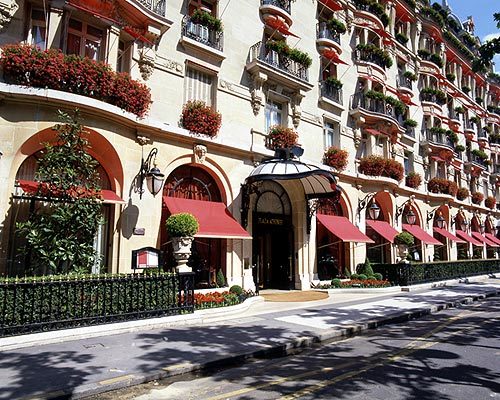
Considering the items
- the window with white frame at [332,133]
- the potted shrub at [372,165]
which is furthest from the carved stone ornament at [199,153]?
the potted shrub at [372,165]

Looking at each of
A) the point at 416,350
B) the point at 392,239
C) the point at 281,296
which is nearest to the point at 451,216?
the point at 392,239

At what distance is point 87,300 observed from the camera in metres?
8.36

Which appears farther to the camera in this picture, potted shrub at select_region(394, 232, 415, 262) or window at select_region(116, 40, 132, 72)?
potted shrub at select_region(394, 232, 415, 262)

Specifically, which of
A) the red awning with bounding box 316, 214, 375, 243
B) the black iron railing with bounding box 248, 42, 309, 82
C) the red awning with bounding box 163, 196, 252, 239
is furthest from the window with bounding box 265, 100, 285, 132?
Answer: the red awning with bounding box 163, 196, 252, 239

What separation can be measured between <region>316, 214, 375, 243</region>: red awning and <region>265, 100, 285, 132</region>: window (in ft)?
16.7

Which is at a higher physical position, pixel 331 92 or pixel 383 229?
pixel 331 92

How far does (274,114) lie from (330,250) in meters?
7.83

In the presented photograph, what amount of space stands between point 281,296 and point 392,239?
9424 mm

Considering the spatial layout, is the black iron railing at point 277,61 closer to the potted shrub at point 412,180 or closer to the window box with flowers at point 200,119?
the window box with flowers at point 200,119

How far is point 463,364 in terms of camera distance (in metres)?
6.61

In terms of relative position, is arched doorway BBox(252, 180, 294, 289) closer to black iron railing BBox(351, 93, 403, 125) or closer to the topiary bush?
the topiary bush

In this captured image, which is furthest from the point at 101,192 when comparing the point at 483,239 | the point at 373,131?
the point at 483,239

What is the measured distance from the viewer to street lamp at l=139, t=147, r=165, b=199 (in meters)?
12.3

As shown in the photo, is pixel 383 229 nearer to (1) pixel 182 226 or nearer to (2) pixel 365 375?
(1) pixel 182 226
